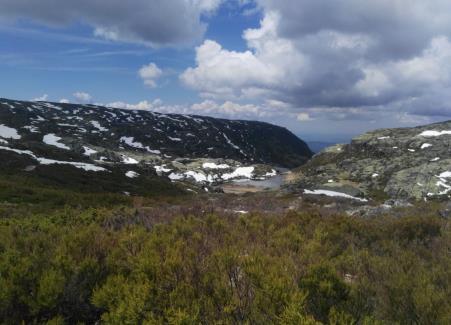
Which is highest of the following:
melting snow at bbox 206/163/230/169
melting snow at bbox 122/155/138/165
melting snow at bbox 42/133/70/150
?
melting snow at bbox 42/133/70/150

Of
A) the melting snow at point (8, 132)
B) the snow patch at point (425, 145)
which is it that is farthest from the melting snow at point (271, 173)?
the melting snow at point (8, 132)

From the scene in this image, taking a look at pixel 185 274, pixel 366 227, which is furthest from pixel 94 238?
→ pixel 366 227

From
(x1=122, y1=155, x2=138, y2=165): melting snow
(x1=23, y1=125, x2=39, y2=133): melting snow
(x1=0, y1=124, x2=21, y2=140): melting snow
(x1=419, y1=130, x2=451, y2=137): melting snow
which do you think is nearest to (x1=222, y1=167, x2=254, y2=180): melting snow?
(x1=122, y1=155, x2=138, y2=165): melting snow

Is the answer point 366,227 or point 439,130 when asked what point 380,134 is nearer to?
point 439,130

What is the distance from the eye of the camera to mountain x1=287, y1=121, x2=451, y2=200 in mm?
82375

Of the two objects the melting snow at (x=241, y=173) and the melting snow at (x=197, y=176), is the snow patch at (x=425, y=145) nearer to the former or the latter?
the melting snow at (x=241, y=173)

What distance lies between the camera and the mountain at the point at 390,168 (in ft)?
270

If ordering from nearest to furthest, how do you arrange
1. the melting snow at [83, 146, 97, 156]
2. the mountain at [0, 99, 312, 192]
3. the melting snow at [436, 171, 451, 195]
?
1. the mountain at [0, 99, 312, 192]
2. the melting snow at [436, 171, 451, 195]
3. the melting snow at [83, 146, 97, 156]

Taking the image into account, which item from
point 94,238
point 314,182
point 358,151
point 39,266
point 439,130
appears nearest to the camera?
point 39,266

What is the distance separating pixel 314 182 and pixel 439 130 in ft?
192

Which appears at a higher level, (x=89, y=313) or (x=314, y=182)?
(x=89, y=313)

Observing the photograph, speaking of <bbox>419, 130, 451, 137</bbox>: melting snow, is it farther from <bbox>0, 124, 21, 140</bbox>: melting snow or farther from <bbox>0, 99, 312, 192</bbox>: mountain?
<bbox>0, 124, 21, 140</bbox>: melting snow

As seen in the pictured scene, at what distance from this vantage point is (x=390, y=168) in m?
102

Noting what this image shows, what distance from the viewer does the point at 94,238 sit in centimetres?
750
